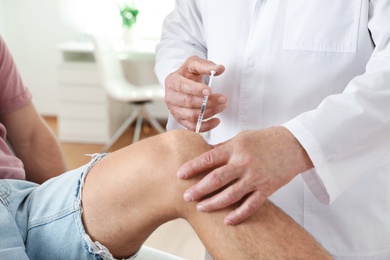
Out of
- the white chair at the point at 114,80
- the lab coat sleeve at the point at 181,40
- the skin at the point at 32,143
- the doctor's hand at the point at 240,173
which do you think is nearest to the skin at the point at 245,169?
the doctor's hand at the point at 240,173

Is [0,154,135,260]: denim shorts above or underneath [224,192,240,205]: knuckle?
underneath

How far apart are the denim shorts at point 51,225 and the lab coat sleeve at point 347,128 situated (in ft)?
1.35

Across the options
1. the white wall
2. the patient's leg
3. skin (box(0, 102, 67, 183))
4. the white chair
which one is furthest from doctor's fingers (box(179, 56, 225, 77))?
the white wall

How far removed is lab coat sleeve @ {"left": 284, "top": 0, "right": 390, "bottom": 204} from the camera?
1000 millimetres

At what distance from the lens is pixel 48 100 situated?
5285mm

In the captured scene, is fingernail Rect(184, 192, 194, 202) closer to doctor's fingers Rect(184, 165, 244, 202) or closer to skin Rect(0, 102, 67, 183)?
doctor's fingers Rect(184, 165, 244, 202)

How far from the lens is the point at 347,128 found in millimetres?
1017

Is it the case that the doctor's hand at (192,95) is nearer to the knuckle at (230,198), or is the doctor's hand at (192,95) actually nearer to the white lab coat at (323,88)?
the white lab coat at (323,88)

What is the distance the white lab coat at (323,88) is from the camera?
1036 mm

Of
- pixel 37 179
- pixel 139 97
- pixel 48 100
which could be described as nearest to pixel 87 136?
pixel 139 97

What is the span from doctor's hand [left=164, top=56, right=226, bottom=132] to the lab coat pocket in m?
0.19

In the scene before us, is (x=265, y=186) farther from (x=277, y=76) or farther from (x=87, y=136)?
(x=87, y=136)

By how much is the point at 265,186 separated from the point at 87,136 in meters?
3.65

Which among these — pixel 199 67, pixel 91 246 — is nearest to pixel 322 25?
pixel 199 67
